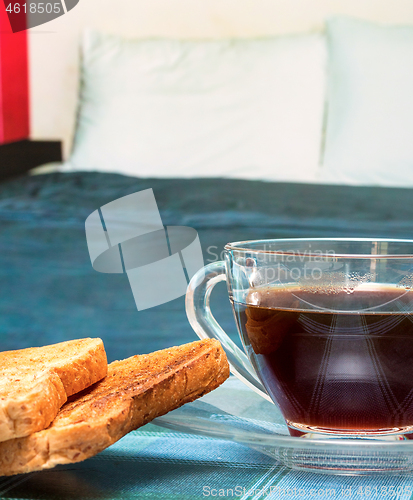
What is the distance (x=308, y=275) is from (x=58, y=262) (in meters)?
1.30

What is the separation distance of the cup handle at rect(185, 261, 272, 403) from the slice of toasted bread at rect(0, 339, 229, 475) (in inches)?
0.8

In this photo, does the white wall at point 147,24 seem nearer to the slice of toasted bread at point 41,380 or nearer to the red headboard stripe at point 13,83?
the red headboard stripe at point 13,83

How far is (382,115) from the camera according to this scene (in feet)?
6.75

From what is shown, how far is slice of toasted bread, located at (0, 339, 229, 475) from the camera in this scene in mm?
338

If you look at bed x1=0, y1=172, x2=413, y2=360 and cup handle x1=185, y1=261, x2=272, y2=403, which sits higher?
cup handle x1=185, y1=261, x2=272, y2=403

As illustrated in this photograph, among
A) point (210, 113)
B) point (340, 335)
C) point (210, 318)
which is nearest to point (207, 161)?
point (210, 113)

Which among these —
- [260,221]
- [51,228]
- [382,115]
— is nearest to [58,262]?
[51,228]

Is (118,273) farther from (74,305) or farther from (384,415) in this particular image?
(384,415)

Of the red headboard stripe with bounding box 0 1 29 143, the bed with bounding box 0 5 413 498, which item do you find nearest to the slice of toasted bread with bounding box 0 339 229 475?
the bed with bounding box 0 5 413 498

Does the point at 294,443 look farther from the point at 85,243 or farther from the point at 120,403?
the point at 85,243

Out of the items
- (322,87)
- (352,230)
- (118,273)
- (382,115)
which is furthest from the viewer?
(322,87)

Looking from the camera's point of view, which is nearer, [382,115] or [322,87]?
[382,115]

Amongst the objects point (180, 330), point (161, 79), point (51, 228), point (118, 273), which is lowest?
point (180, 330)

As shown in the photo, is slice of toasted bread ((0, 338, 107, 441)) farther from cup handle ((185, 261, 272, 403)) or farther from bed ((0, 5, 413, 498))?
bed ((0, 5, 413, 498))
